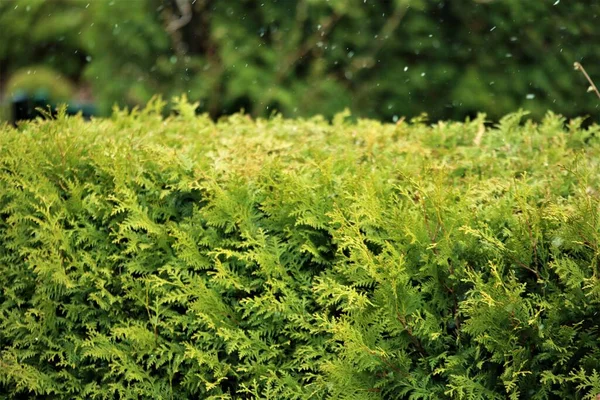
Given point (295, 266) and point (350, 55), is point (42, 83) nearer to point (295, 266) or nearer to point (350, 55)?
point (350, 55)

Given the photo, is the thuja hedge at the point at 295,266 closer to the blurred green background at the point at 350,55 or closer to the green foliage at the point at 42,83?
the blurred green background at the point at 350,55

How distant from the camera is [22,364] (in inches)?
147

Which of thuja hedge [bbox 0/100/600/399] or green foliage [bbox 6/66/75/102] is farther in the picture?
green foliage [bbox 6/66/75/102]

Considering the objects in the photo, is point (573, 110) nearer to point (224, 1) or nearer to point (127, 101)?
point (224, 1)

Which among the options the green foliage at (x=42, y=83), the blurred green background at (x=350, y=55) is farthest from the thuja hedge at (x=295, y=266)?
the green foliage at (x=42, y=83)

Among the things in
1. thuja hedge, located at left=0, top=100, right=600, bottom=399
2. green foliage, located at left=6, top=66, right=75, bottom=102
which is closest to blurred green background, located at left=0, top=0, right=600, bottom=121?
green foliage, located at left=6, top=66, right=75, bottom=102

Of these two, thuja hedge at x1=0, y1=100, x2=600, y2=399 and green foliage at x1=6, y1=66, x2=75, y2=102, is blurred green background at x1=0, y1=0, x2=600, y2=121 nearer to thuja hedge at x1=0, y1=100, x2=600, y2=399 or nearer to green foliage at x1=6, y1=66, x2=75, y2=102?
green foliage at x1=6, y1=66, x2=75, y2=102

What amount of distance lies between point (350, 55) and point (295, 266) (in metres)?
6.11

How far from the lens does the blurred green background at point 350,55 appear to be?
865 cm

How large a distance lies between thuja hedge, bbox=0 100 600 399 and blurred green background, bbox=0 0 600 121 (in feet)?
15.0

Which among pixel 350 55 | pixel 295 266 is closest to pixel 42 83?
pixel 350 55

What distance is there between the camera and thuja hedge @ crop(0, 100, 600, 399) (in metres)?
2.75

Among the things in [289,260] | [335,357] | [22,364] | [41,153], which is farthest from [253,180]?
[22,364]

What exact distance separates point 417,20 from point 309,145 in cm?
505
